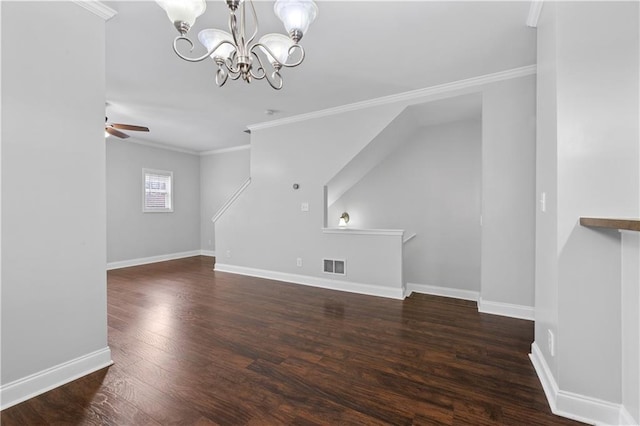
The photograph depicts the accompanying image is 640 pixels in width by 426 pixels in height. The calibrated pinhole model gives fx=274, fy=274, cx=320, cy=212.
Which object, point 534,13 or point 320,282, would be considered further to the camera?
Answer: point 320,282

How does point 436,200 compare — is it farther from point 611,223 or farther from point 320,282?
point 611,223

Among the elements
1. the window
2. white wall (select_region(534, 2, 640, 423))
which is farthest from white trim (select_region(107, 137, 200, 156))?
white wall (select_region(534, 2, 640, 423))

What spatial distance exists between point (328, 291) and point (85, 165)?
3.08 meters

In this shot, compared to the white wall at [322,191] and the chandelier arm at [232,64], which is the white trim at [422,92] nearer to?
the white wall at [322,191]

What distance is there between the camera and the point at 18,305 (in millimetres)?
1616

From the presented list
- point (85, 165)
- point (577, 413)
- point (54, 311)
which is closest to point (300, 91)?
point (85, 165)

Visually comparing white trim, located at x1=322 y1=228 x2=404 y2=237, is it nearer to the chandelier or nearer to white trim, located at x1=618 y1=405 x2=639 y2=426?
white trim, located at x1=618 y1=405 x2=639 y2=426

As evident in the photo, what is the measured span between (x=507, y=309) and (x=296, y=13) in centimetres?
342

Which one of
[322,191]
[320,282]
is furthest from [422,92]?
[320,282]

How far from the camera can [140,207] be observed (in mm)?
6074

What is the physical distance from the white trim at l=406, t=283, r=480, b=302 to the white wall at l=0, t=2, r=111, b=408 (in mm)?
3566

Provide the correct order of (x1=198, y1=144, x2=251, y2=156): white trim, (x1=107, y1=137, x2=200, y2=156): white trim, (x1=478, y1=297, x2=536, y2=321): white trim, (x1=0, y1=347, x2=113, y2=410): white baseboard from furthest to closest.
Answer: (x1=198, y1=144, x2=251, y2=156): white trim
(x1=107, y1=137, x2=200, y2=156): white trim
(x1=478, y1=297, x2=536, y2=321): white trim
(x1=0, y1=347, x2=113, y2=410): white baseboard

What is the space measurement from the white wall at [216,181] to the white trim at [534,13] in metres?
5.62

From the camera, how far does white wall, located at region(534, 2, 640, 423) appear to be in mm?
1452
